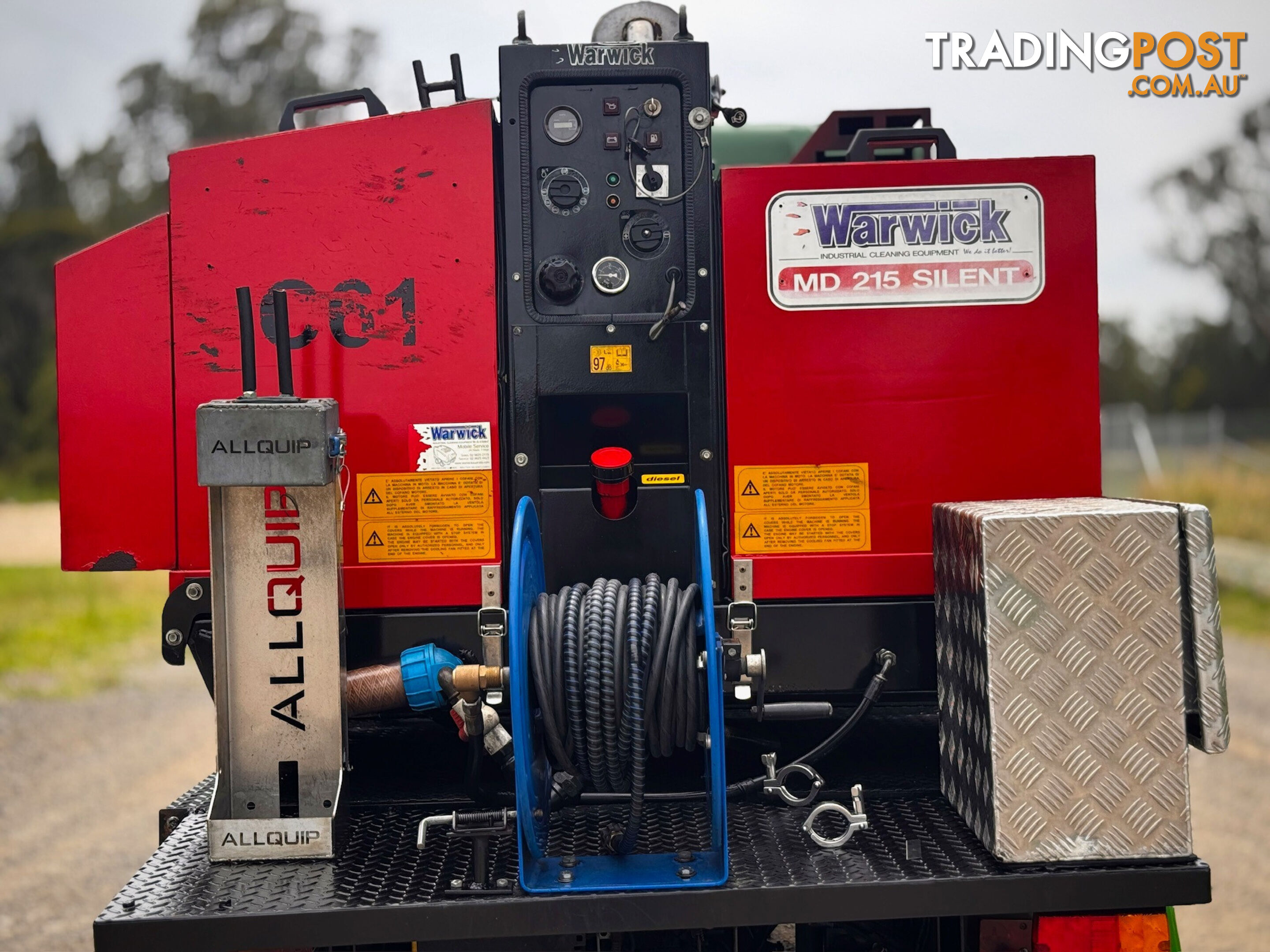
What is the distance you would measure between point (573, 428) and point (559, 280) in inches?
14.7

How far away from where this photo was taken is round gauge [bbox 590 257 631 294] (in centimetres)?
279

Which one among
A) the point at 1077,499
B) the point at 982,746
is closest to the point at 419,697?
the point at 982,746

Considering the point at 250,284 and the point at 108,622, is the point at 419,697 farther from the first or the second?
the point at 108,622

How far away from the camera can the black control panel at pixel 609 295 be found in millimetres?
2777

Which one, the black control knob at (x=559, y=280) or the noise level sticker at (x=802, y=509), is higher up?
the black control knob at (x=559, y=280)

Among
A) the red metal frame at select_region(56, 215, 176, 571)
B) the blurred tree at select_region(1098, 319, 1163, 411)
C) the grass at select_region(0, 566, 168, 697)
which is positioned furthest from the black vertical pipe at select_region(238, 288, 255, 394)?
the blurred tree at select_region(1098, 319, 1163, 411)

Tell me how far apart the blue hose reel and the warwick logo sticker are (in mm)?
1158

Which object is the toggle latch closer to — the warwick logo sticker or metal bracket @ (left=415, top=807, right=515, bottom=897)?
metal bracket @ (left=415, top=807, right=515, bottom=897)

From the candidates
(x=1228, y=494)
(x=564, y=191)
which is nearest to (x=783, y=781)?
(x=564, y=191)

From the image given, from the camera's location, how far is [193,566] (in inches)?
107

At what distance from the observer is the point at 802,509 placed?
2.74 metres

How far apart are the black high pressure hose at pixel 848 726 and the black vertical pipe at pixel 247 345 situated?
1506 millimetres

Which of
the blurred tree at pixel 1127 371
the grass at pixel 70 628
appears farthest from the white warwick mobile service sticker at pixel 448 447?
the blurred tree at pixel 1127 371

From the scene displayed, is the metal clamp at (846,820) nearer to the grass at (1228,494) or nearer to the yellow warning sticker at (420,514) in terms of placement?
the yellow warning sticker at (420,514)
